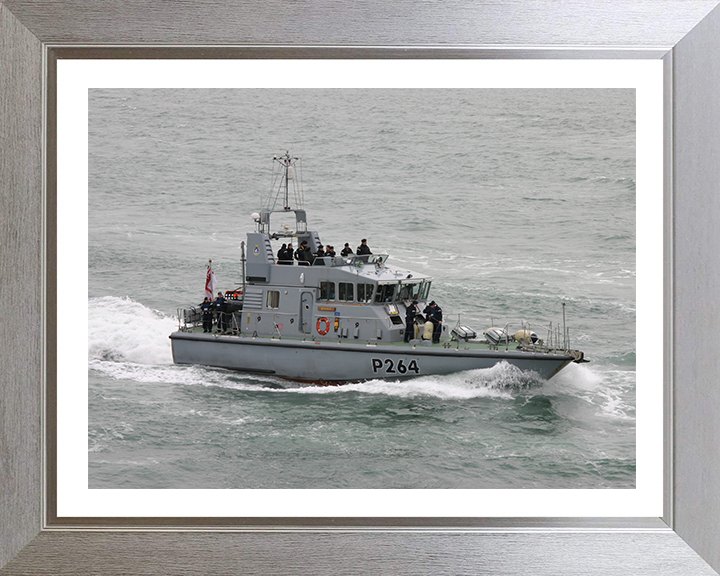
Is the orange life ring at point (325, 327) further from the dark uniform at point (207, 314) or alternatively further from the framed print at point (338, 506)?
the framed print at point (338, 506)

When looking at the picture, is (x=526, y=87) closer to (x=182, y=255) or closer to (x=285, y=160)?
(x=285, y=160)

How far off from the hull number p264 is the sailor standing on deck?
977mm

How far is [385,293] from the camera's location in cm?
1284

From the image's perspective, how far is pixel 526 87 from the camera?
6.09 m

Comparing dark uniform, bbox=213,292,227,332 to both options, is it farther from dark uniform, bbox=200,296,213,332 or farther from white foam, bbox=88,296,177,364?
white foam, bbox=88,296,177,364

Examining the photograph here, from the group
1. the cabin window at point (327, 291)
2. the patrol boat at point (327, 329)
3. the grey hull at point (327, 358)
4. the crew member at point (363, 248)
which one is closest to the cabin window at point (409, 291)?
the patrol boat at point (327, 329)

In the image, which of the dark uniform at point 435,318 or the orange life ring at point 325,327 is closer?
the dark uniform at point 435,318

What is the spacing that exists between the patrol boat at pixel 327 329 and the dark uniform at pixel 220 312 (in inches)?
2.6

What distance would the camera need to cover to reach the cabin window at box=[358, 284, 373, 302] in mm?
12664

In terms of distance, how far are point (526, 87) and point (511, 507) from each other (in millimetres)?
3344

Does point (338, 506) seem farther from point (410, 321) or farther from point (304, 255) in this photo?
point (304, 255)

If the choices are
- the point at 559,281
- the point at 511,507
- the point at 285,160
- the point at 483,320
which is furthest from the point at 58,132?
the point at 483,320

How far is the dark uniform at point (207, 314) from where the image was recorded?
9.91 m

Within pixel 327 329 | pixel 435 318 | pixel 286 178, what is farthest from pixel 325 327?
pixel 286 178
